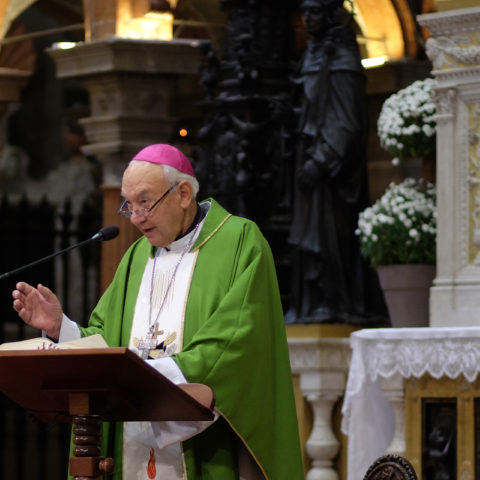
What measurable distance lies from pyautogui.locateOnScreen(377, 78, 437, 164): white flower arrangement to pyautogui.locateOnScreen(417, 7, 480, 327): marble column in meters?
0.42

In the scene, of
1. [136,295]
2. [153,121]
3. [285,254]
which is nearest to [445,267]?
[285,254]

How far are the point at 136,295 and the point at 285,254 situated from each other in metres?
4.38

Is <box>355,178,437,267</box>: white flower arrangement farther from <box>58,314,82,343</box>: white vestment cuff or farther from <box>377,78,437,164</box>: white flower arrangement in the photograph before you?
<box>58,314,82,343</box>: white vestment cuff

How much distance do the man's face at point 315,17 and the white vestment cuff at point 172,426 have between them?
4499 mm

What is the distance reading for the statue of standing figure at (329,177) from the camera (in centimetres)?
849

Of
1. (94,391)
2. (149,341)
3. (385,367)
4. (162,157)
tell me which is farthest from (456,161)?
(94,391)

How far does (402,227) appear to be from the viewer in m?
7.83

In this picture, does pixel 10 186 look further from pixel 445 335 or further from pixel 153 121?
pixel 445 335

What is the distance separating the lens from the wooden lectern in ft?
12.9

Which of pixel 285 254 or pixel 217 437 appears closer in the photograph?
pixel 217 437

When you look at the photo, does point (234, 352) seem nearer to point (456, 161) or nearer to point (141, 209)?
Result: point (141, 209)

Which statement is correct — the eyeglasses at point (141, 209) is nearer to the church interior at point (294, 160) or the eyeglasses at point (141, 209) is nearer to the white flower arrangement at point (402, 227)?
the church interior at point (294, 160)

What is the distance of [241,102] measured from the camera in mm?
9250

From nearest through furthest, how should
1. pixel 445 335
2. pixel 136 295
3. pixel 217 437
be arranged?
pixel 217 437
pixel 136 295
pixel 445 335
